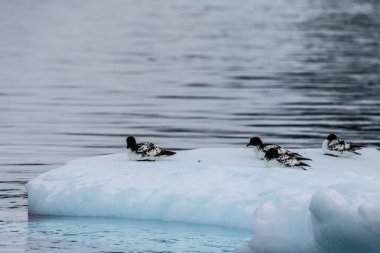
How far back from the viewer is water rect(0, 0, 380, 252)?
2695 cm

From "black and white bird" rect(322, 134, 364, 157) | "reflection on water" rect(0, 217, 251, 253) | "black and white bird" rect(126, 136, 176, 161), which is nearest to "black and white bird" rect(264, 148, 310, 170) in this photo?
"black and white bird" rect(322, 134, 364, 157)

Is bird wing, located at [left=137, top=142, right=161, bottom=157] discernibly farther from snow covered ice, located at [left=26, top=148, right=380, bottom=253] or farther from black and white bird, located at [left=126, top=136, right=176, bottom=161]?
snow covered ice, located at [left=26, top=148, right=380, bottom=253]

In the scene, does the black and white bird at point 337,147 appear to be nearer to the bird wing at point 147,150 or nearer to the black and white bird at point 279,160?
the black and white bird at point 279,160

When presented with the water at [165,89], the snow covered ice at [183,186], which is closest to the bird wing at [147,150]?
the snow covered ice at [183,186]

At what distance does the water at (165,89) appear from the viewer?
2695cm

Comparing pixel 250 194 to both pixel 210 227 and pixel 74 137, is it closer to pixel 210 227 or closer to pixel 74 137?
pixel 210 227

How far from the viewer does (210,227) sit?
16.7 meters

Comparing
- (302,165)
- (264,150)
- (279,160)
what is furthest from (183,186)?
(264,150)

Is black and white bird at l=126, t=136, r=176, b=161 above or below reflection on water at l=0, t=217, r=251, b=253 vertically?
above

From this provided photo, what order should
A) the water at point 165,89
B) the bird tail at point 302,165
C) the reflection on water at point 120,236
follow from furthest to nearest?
the water at point 165,89 → the bird tail at point 302,165 → the reflection on water at point 120,236

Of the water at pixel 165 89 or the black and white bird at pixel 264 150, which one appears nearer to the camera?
the black and white bird at pixel 264 150

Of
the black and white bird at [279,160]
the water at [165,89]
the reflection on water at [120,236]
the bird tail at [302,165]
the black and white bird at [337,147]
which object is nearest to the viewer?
the reflection on water at [120,236]

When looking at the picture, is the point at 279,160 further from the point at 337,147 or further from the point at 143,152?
the point at 143,152

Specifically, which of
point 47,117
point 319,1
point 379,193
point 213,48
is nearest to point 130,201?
point 379,193
